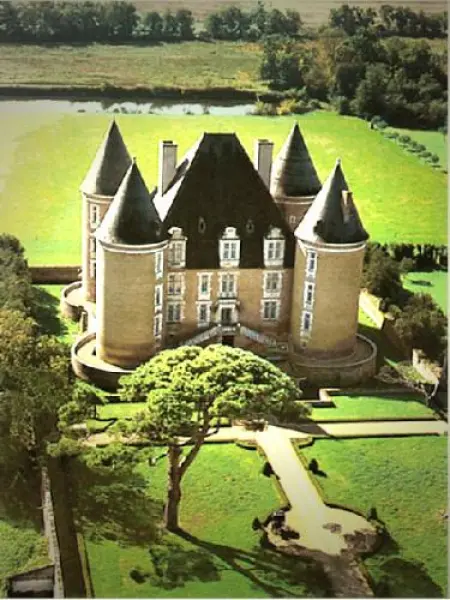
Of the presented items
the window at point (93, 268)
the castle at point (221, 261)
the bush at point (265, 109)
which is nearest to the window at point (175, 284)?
the castle at point (221, 261)

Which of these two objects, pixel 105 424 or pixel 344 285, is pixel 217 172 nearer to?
pixel 344 285

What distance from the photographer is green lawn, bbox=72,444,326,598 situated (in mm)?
8914

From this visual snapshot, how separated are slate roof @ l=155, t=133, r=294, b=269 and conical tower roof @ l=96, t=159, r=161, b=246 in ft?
0.90

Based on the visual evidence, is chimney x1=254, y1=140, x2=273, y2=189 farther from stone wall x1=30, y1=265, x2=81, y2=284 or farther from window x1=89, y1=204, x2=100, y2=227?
stone wall x1=30, y1=265, x2=81, y2=284

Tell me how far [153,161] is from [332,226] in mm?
1873

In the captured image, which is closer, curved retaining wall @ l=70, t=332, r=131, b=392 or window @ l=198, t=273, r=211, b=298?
curved retaining wall @ l=70, t=332, r=131, b=392

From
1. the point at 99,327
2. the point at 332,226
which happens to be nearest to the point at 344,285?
the point at 332,226

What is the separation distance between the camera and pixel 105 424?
9.63 meters

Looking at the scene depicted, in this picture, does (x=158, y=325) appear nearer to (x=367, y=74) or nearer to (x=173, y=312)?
(x=173, y=312)

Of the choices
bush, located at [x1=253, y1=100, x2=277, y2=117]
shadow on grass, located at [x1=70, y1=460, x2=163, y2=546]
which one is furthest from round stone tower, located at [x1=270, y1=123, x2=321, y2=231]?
shadow on grass, located at [x1=70, y1=460, x2=163, y2=546]

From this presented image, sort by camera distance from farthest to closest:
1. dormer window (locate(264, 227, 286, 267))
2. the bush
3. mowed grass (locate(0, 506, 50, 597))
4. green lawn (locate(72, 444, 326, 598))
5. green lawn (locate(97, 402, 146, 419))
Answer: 1. dormer window (locate(264, 227, 286, 267))
2. the bush
3. green lawn (locate(97, 402, 146, 419))
4. mowed grass (locate(0, 506, 50, 597))
5. green lawn (locate(72, 444, 326, 598))

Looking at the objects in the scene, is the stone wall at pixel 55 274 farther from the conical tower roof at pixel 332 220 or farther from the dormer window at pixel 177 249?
the conical tower roof at pixel 332 220

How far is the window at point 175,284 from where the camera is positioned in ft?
35.3

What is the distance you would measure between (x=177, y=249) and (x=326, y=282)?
1.52m
